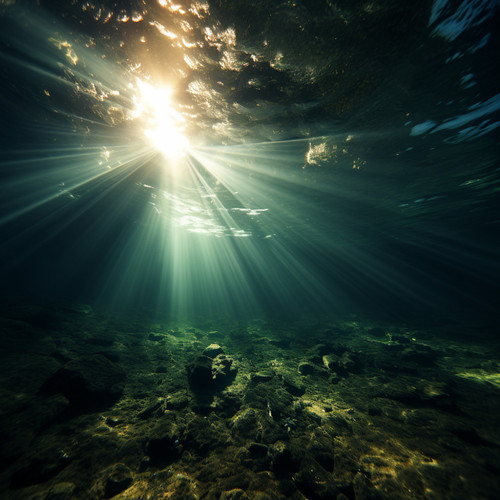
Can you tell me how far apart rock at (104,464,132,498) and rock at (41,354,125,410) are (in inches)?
114

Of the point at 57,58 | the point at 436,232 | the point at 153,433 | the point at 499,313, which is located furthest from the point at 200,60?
the point at 499,313

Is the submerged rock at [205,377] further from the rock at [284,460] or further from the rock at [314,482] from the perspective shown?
the rock at [314,482]

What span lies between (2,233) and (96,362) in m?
30.9

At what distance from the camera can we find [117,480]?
366cm

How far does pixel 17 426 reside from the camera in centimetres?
455

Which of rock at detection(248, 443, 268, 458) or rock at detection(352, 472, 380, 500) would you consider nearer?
rock at detection(352, 472, 380, 500)

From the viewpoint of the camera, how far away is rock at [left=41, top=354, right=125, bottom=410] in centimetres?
579

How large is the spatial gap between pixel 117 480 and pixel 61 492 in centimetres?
84

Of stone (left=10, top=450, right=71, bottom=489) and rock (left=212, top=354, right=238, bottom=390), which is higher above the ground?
stone (left=10, top=450, right=71, bottom=489)

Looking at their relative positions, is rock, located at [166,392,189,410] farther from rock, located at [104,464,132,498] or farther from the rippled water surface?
the rippled water surface

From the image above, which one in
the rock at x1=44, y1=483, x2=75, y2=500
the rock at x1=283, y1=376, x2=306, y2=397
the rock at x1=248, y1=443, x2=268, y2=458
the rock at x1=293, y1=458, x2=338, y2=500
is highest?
the rock at x1=293, y1=458, x2=338, y2=500

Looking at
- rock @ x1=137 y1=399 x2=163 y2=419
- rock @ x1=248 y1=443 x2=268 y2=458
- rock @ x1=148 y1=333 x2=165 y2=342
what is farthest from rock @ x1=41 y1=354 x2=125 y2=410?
rock @ x1=148 y1=333 x2=165 y2=342

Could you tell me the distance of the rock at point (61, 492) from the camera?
3.29 m

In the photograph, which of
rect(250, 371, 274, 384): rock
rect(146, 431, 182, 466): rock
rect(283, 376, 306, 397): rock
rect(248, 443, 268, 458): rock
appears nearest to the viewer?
rect(146, 431, 182, 466): rock
